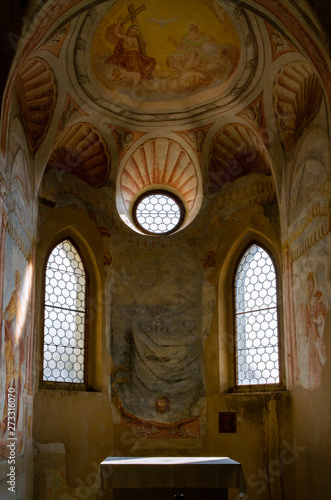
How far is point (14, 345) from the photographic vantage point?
1095 centimetres

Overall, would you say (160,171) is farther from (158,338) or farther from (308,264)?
(308,264)

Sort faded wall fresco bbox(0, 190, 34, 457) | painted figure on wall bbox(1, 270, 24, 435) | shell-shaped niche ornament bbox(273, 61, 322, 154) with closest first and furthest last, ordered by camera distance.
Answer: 1. faded wall fresco bbox(0, 190, 34, 457)
2. painted figure on wall bbox(1, 270, 24, 435)
3. shell-shaped niche ornament bbox(273, 61, 322, 154)

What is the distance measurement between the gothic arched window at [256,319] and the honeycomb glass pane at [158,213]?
200 centimetres

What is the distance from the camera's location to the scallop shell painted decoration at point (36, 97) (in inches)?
470

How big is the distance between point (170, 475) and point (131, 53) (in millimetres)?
7863

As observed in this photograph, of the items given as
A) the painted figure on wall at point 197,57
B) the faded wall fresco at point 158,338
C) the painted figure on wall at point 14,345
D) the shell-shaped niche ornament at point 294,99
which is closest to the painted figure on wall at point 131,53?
the painted figure on wall at point 197,57

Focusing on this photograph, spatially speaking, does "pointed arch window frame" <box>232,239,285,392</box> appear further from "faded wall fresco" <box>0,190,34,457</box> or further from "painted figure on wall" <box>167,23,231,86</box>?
"faded wall fresco" <box>0,190,34,457</box>

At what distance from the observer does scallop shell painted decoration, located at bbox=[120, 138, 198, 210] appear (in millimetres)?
15117

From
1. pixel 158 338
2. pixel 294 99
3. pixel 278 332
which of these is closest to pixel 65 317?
pixel 158 338

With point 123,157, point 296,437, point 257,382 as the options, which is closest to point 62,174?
point 123,157

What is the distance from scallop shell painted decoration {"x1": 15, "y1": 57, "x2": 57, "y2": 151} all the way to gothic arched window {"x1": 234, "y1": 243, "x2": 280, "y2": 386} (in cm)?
481

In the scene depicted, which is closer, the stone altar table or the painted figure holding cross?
the stone altar table

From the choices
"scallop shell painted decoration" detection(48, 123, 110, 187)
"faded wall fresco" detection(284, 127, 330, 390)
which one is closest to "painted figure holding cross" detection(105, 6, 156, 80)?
"scallop shell painted decoration" detection(48, 123, 110, 187)

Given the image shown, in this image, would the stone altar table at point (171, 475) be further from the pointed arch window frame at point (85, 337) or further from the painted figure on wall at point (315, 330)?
the pointed arch window frame at point (85, 337)
